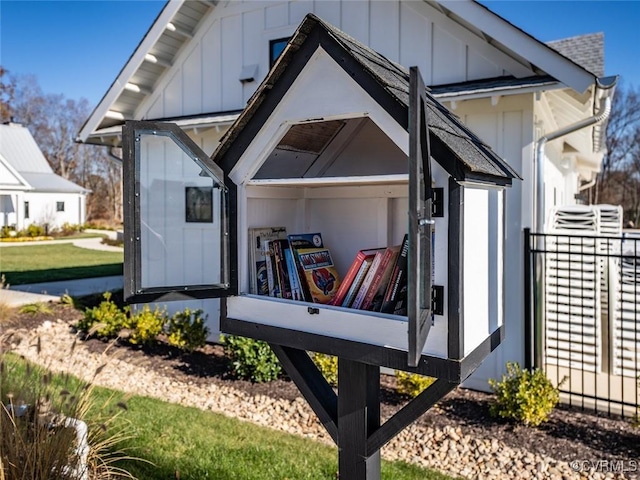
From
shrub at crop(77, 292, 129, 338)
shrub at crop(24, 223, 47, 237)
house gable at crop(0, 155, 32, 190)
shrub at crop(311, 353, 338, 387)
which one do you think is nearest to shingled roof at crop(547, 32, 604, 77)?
shrub at crop(311, 353, 338, 387)

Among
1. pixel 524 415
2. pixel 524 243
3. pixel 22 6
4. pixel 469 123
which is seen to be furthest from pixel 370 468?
pixel 22 6

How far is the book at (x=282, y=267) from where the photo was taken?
2.51 metres

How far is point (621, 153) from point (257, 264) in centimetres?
3833

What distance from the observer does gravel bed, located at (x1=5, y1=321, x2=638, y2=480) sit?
3.82 m

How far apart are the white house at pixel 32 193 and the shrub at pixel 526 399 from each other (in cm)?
2716

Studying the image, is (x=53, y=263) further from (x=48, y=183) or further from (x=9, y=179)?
(x=48, y=183)

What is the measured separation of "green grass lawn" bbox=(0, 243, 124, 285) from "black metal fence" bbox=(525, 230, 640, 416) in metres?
13.0

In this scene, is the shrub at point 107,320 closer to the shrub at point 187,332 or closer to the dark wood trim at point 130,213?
the shrub at point 187,332

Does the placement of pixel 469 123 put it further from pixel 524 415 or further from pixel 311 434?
pixel 311 434

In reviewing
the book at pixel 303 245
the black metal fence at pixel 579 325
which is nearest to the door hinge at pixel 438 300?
the book at pixel 303 245

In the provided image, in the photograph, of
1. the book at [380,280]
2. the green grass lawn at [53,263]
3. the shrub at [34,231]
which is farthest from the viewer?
the shrub at [34,231]

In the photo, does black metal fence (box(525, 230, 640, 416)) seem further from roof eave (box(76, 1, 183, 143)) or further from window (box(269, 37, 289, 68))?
roof eave (box(76, 1, 183, 143))

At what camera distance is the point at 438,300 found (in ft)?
6.22

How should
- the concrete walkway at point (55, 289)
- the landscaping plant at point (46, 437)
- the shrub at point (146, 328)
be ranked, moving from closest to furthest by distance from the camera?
the landscaping plant at point (46, 437), the shrub at point (146, 328), the concrete walkway at point (55, 289)
